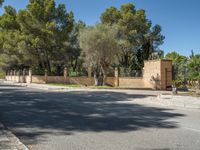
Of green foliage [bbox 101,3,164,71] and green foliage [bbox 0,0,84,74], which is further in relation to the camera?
green foliage [bbox 101,3,164,71]

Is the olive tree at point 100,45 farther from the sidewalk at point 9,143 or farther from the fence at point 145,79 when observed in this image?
the sidewalk at point 9,143

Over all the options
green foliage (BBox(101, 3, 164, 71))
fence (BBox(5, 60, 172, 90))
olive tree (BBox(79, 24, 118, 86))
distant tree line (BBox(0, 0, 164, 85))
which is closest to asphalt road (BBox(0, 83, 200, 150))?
fence (BBox(5, 60, 172, 90))

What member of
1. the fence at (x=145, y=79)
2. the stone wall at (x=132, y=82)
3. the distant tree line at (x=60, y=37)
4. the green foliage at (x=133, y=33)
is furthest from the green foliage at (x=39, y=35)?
the stone wall at (x=132, y=82)

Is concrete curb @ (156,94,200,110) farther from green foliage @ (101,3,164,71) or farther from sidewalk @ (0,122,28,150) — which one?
green foliage @ (101,3,164,71)

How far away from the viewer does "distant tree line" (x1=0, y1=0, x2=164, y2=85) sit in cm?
5214

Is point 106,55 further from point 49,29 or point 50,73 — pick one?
point 50,73

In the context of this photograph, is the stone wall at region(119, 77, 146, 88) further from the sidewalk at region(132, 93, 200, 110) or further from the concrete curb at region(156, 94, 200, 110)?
the concrete curb at region(156, 94, 200, 110)

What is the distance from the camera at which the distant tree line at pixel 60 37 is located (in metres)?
52.1

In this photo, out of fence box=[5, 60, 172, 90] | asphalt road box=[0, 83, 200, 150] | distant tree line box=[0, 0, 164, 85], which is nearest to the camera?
asphalt road box=[0, 83, 200, 150]

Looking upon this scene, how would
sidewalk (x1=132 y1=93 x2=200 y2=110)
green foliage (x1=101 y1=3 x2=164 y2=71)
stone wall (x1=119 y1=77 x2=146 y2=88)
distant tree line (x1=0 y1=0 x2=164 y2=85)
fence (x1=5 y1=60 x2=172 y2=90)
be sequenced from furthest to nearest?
green foliage (x1=101 y1=3 x2=164 y2=71)
distant tree line (x1=0 y1=0 x2=164 y2=85)
stone wall (x1=119 y1=77 x2=146 y2=88)
fence (x1=5 y1=60 x2=172 y2=90)
sidewalk (x1=132 y1=93 x2=200 y2=110)

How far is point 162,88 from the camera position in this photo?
40125 millimetres

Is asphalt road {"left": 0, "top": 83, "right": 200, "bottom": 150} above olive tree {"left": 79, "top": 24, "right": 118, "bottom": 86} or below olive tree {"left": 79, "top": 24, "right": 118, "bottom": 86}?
below

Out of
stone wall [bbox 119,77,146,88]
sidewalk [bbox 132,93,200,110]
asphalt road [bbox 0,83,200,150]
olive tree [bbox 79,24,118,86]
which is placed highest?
olive tree [bbox 79,24,118,86]

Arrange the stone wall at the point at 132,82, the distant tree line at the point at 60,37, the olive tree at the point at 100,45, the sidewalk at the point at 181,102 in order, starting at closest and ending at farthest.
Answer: the sidewalk at the point at 181,102, the olive tree at the point at 100,45, the stone wall at the point at 132,82, the distant tree line at the point at 60,37
